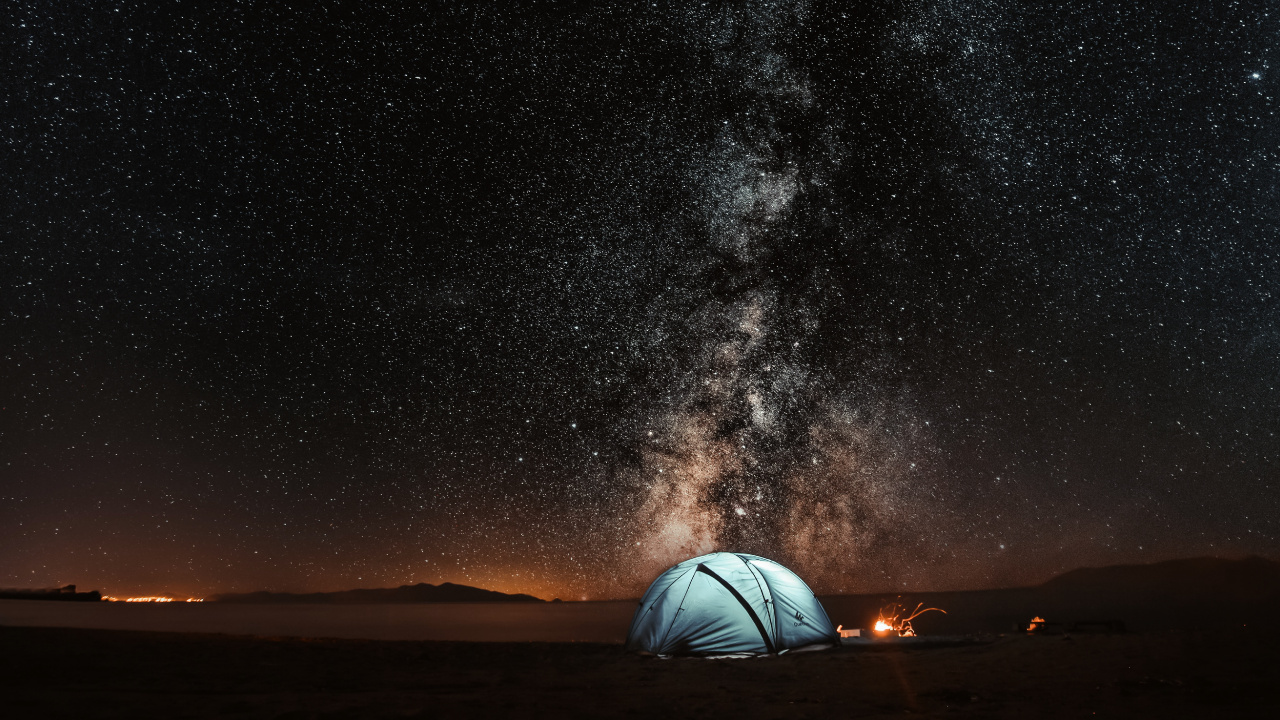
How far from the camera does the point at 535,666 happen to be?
1033 centimetres

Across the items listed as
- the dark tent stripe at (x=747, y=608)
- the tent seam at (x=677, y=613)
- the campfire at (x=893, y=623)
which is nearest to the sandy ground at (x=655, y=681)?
the tent seam at (x=677, y=613)

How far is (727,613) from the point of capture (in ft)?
37.2

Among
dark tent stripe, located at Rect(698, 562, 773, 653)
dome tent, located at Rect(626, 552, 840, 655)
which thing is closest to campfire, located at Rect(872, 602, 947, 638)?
dome tent, located at Rect(626, 552, 840, 655)

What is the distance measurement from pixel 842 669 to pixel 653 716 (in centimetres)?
399

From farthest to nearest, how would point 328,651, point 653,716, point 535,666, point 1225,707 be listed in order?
1. point 328,651
2. point 535,666
3. point 653,716
4. point 1225,707

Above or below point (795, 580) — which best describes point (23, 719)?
below

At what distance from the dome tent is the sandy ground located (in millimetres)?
630

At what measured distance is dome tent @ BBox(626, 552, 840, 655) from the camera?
11.1m

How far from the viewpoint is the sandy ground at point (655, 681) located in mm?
6168

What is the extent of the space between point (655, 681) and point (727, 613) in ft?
10.2

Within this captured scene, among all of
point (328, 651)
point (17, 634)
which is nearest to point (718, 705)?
point (328, 651)

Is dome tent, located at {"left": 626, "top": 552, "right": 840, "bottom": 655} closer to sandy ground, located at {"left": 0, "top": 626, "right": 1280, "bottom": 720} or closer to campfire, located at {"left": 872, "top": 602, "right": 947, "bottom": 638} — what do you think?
sandy ground, located at {"left": 0, "top": 626, "right": 1280, "bottom": 720}

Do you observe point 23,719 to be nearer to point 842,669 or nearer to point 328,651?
point 328,651

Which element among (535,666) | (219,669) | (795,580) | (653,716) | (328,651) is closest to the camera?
(653,716)
